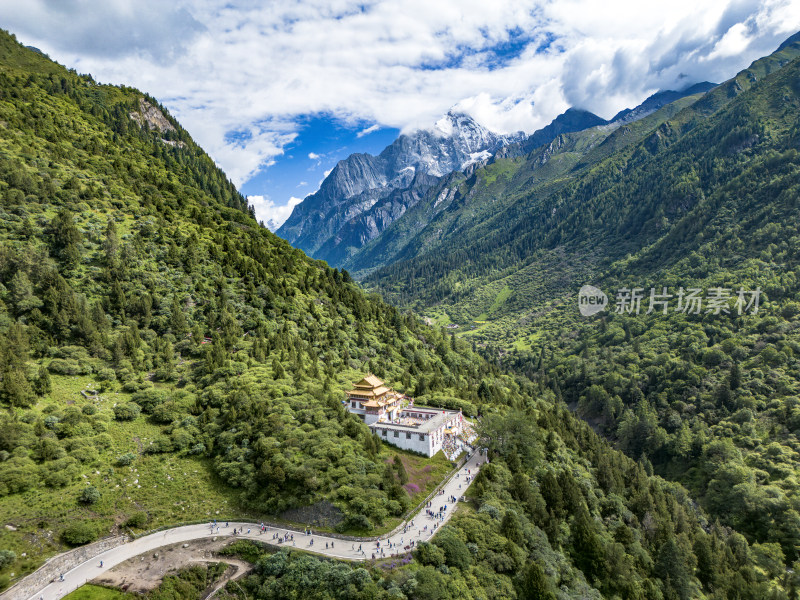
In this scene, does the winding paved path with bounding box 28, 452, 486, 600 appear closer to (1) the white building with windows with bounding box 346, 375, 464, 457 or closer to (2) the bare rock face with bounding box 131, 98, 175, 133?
(1) the white building with windows with bounding box 346, 375, 464, 457

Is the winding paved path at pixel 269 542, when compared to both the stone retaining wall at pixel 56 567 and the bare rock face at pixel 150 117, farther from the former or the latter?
the bare rock face at pixel 150 117

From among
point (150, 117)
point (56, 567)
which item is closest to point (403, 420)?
point (56, 567)

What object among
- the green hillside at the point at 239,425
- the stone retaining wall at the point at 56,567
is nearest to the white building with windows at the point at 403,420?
the green hillside at the point at 239,425

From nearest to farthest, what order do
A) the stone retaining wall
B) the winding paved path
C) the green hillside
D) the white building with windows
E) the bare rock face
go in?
1. the stone retaining wall
2. the winding paved path
3. the green hillside
4. the white building with windows
5. the bare rock face

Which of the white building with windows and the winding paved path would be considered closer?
the winding paved path

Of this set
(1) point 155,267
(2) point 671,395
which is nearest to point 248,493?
(1) point 155,267

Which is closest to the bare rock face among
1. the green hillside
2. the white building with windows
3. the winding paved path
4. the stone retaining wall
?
the green hillside
